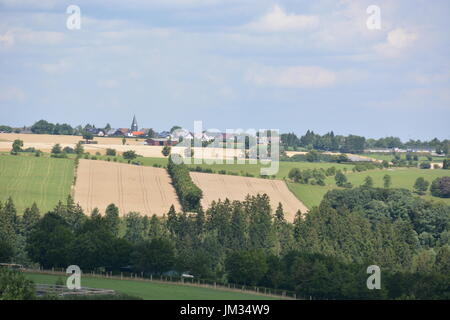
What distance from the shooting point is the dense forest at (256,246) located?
9962cm

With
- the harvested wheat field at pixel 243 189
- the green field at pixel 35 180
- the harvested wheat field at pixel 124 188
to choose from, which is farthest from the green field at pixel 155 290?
the harvested wheat field at pixel 243 189

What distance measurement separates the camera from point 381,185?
641ft

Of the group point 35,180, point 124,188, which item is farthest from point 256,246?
point 35,180

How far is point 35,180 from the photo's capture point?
559ft

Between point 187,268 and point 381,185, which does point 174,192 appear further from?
point 187,268

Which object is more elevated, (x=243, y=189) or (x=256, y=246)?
(x=243, y=189)

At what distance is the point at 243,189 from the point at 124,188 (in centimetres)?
1955

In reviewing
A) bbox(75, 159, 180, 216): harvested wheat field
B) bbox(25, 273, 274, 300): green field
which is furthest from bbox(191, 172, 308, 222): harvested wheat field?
bbox(25, 273, 274, 300): green field

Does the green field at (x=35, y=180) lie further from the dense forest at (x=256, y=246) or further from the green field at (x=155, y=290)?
the green field at (x=155, y=290)

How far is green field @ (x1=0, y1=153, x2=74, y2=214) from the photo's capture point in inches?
6058

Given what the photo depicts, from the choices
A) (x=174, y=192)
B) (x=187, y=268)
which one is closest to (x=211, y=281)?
(x=187, y=268)

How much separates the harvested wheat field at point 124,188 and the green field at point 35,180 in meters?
2.48

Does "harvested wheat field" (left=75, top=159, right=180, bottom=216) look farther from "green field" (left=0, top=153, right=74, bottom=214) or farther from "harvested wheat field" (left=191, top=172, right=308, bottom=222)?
"harvested wheat field" (left=191, top=172, right=308, bottom=222)

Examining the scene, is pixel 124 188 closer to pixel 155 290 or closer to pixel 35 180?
pixel 35 180
